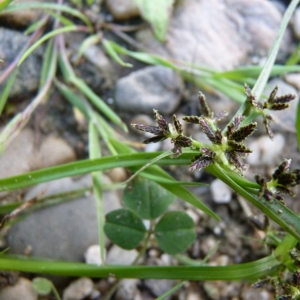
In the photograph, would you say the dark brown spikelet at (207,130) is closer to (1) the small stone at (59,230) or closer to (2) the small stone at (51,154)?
(1) the small stone at (59,230)

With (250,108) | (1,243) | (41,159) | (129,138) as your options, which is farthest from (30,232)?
(250,108)

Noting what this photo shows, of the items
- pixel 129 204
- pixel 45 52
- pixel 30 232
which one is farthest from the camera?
pixel 45 52

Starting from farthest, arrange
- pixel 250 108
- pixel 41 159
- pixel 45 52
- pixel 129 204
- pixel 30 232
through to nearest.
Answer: pixel 45 52 < pixel 41 159 < pixel 30 232 < pixel 129 204 < pixel 250 108

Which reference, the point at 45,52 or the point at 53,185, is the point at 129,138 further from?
the point at 45,52

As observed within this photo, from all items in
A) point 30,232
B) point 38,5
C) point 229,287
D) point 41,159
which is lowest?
point 229,287

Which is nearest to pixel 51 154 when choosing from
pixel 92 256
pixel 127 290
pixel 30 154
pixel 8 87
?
pixel 30 154

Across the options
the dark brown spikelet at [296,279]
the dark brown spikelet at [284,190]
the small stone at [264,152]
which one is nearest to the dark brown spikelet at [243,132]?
the dark brown spikelet at [284,190]

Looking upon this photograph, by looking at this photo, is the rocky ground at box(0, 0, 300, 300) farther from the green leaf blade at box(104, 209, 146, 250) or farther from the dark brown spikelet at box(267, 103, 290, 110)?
the dark brown spikelet at box(267, 103, 290, 110)
